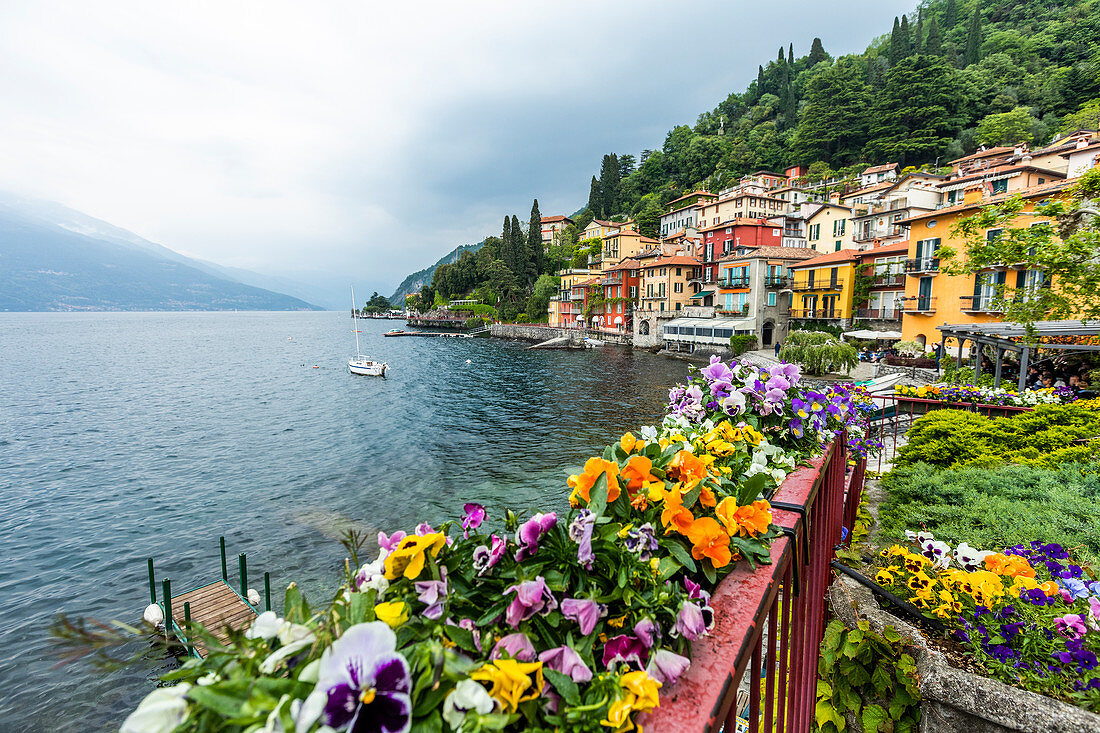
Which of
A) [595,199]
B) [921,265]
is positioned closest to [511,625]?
[921,265]

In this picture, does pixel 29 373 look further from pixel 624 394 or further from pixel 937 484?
pixel 937 484

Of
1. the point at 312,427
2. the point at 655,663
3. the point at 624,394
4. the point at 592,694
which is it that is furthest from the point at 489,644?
the point at 624,394

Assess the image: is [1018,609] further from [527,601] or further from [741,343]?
[741,343]

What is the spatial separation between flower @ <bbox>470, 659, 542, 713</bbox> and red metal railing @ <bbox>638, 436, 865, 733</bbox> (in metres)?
0.25

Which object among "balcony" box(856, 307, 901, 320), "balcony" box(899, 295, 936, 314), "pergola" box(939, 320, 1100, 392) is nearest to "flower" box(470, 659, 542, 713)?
"pergola" box(939, 320, 1100, 392)

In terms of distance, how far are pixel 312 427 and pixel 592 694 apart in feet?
85.9

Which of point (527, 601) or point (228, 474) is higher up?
point (527, 601)

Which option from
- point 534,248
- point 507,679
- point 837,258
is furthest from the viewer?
point 534,248

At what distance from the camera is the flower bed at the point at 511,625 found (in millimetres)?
761

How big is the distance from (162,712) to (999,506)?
4.86 m

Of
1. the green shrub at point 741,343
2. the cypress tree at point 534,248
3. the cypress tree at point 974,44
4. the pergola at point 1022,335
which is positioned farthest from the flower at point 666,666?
the cypress tree at point 974,44

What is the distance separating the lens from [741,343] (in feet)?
127

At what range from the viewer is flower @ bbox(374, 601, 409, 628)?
3.10ft

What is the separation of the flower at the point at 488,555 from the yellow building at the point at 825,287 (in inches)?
1564
